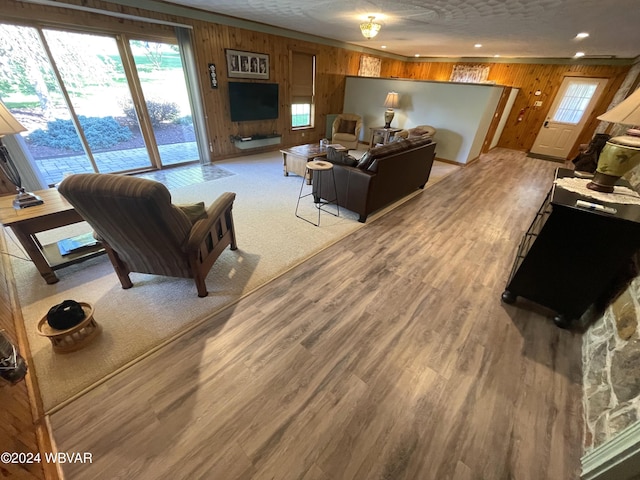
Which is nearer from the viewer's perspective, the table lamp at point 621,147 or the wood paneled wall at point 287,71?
the table lamp at point 621,147

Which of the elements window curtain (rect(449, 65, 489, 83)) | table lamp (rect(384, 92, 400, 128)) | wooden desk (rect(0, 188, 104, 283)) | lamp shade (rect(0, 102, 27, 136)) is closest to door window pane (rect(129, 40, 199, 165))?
wooden desk (rect(0, 188, 104, 283))

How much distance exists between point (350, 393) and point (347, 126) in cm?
627

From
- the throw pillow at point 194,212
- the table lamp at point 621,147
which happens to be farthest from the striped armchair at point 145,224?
the table lamp at point 621,147

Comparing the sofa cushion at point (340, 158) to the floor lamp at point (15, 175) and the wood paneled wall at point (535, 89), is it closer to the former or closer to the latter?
the floor lamp at point (15, 175)

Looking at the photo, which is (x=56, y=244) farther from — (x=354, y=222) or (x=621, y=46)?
(x=621, y=46)

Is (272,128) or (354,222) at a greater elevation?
(272,128)

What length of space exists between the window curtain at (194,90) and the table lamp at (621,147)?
533cm

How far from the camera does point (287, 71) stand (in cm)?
580

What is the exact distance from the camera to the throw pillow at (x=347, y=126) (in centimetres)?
641

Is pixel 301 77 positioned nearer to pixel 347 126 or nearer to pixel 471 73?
pixel 347 126

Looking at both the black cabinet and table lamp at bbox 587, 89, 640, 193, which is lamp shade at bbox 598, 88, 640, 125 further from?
the black cabinet

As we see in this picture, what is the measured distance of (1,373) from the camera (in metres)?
1.00

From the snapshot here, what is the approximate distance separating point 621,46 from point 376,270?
6.60 metres

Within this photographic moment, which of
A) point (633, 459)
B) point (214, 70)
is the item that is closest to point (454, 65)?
point (214, 70)
